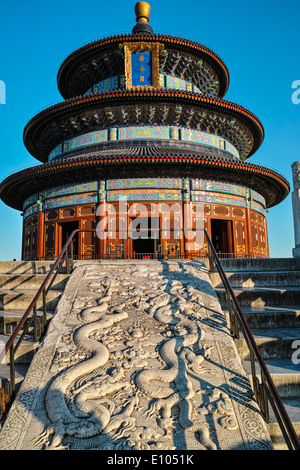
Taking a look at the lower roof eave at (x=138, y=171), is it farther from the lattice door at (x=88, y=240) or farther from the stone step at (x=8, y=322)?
the stone step at (x=8, y=322)

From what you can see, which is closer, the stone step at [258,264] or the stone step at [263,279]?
the stone step at [263,279]

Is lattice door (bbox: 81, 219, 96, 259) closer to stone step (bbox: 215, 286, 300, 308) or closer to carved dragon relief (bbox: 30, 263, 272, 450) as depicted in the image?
stone step (bbox: 215, 286, 300, 308)

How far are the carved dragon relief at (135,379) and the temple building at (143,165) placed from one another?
7.76 metres

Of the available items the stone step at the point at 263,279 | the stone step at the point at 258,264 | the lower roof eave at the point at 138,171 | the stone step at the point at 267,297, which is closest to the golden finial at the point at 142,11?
the lower roof eave at the point at 138,171

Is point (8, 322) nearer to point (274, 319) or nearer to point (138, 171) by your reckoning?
point (274, 319)

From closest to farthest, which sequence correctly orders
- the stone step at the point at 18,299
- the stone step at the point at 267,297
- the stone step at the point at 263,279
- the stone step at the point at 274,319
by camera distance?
the stone step at the point at 274,319
the stone step at the point at 18,299
the stone step at the point at 267,297
the stone step at the point at 263,279

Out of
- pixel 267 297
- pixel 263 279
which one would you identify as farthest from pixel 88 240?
pixel 267 297

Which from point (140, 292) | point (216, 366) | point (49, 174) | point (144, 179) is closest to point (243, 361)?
point (216, 366)

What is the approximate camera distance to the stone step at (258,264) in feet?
32.9

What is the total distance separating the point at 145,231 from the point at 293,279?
8646 millimetres

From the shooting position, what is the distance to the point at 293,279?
8977 millimetres

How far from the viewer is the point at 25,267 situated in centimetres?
983

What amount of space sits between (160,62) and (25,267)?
16.8m
